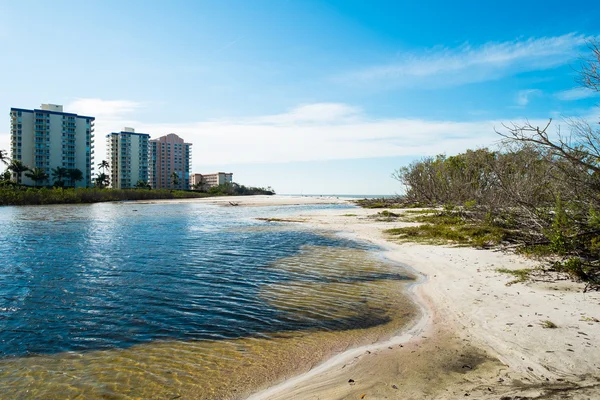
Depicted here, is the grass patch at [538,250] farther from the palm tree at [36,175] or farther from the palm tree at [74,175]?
the palm tree at [74,175]

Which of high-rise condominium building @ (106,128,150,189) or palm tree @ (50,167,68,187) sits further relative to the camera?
high-rise condominium building @ (106,128,150,189)

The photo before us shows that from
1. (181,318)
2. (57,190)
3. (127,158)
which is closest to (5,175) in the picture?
(57,190)

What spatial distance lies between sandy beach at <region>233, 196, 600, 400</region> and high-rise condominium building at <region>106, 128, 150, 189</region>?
550ft

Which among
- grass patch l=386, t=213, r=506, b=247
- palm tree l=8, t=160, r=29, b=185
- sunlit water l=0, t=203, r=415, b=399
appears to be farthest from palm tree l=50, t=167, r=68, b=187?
grass patch l=386, t=213, r=506, b=247

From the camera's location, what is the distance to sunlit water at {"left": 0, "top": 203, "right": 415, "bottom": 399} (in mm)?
5625

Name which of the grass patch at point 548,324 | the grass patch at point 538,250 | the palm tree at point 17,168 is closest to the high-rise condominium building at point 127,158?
the palm tree at point 17,168

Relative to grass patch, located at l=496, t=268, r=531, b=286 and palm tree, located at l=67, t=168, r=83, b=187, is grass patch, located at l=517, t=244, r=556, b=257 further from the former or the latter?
palm tree, located at l=67, t=168, r=83, b=187

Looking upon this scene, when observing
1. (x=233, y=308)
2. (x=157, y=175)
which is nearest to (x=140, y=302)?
(x=233, y=308)

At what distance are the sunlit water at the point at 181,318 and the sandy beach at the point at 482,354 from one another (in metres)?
0.62

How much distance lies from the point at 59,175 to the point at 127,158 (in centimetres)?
4424

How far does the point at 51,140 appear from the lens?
404 ft

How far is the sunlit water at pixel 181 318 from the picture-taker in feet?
18.5

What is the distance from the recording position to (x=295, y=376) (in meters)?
5.66

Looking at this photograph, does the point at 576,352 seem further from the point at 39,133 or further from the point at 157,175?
the point at 157,175
